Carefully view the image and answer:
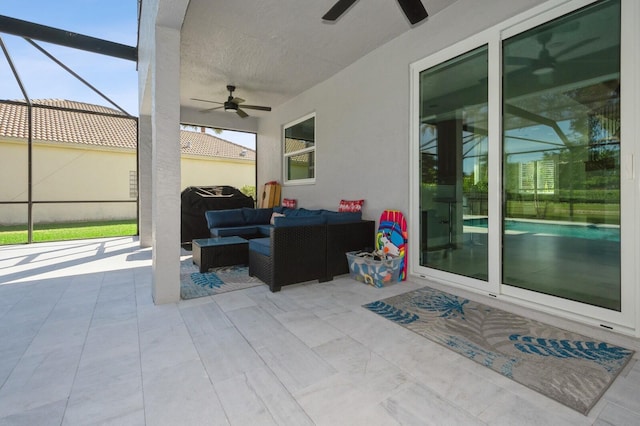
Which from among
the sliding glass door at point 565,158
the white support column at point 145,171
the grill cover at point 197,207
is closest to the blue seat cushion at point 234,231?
the grill cover at point 197,207

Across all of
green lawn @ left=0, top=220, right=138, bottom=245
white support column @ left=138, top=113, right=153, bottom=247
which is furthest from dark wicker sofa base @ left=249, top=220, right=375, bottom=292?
green lawn @ left=0, top=220, right=138, bottom=245

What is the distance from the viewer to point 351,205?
448cm

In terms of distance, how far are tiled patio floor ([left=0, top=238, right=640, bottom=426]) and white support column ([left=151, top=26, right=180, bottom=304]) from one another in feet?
1.09

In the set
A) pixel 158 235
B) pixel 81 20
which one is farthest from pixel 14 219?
pixel 158 235

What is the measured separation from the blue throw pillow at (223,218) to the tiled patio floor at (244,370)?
7.91 feet

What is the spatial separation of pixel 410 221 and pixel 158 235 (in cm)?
286

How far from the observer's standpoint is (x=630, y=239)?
212cm

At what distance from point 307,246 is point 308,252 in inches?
2.9

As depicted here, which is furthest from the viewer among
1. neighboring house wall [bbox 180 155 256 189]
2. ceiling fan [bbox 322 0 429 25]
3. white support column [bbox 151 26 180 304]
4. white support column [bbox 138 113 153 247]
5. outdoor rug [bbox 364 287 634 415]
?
neighboring house wall [bbox 180 155 256 189]

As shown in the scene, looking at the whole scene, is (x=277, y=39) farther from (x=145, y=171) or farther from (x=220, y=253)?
(x=145, y=171)

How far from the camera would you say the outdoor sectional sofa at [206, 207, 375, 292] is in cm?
329

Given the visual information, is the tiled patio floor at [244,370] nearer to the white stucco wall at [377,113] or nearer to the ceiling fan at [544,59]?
the white stucco wall at [377,113]

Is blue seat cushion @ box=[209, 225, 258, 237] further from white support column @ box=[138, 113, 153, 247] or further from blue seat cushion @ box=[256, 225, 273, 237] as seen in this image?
white support column @ box=[138, 113, 153, 247]

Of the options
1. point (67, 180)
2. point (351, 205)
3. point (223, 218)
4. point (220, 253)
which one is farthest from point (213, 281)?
point (67, 180)
